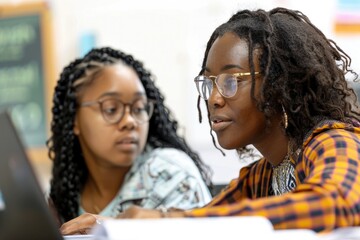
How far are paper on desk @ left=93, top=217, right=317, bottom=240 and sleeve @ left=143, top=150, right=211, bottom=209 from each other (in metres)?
0.96

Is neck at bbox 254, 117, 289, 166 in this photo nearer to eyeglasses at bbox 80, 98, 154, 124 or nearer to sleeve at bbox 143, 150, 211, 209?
sleeve at bbox 143, 150, 211, 209

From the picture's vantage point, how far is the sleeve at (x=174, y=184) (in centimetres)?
192

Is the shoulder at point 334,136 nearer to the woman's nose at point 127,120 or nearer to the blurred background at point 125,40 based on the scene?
the woman's nose at point 127,120

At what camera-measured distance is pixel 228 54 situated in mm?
1323

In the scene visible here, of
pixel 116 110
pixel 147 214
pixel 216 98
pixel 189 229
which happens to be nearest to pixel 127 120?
pixel 116 110

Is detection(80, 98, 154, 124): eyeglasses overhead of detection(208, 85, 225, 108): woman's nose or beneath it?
beneath

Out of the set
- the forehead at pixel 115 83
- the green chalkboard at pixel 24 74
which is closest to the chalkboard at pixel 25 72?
the green chalkboard at pixel 24 74

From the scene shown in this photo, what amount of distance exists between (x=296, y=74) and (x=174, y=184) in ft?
2.43

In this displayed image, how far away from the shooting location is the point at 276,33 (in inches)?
52.7

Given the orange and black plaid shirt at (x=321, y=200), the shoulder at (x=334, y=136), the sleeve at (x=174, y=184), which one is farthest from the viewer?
the sleeve at (x=174, y=184)

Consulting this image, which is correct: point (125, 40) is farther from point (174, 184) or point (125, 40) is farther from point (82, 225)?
point (82, 225)

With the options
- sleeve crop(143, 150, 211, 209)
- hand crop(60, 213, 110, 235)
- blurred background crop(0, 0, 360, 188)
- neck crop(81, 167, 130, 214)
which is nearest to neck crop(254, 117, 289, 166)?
hand crop(60, 213, 110, 235)

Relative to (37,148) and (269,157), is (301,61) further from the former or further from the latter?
(37,148)

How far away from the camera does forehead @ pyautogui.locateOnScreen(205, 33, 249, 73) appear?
131 cm
